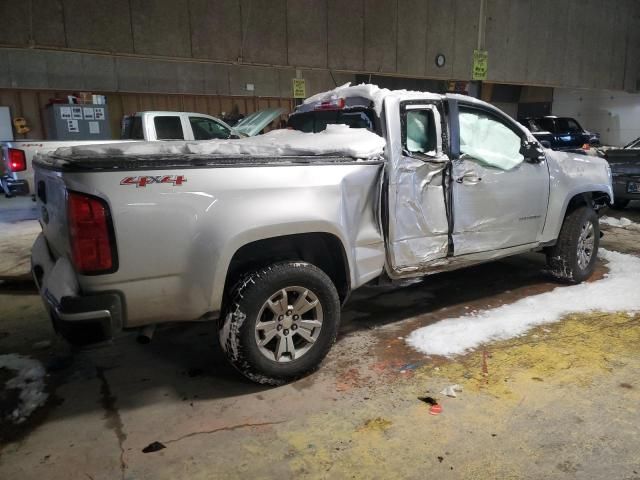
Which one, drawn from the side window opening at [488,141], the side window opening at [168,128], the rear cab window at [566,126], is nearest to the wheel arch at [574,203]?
the side window opening at [488,141]

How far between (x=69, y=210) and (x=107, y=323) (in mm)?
588

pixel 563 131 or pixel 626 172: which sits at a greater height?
pixel 563 131

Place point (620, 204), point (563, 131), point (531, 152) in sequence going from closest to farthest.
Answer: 1. point (531, 152)
2. point (620, 204)
3. point (563, 131)

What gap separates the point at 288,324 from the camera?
3.07 m

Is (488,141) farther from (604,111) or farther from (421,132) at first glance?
(604,111)

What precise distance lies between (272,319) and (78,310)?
110cm

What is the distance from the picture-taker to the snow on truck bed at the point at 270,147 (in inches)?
105

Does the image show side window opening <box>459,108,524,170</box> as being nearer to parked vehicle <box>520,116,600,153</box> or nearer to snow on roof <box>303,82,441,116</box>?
snow on roof <box>303,82,441,116</box>

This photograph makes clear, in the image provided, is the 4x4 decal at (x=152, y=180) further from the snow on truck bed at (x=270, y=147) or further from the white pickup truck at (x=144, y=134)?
the white pickup truck at (x=144, y=134)

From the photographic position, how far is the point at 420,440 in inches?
100

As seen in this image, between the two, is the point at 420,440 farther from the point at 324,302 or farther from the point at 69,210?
the point at 69,210

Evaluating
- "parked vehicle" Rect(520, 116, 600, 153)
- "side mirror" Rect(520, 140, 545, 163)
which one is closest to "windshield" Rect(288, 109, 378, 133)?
"side mirror" Rect(520, 140, 545, 163)

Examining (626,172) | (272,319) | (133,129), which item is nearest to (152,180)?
(272,319)

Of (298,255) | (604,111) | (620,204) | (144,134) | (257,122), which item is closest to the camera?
(298,255)
